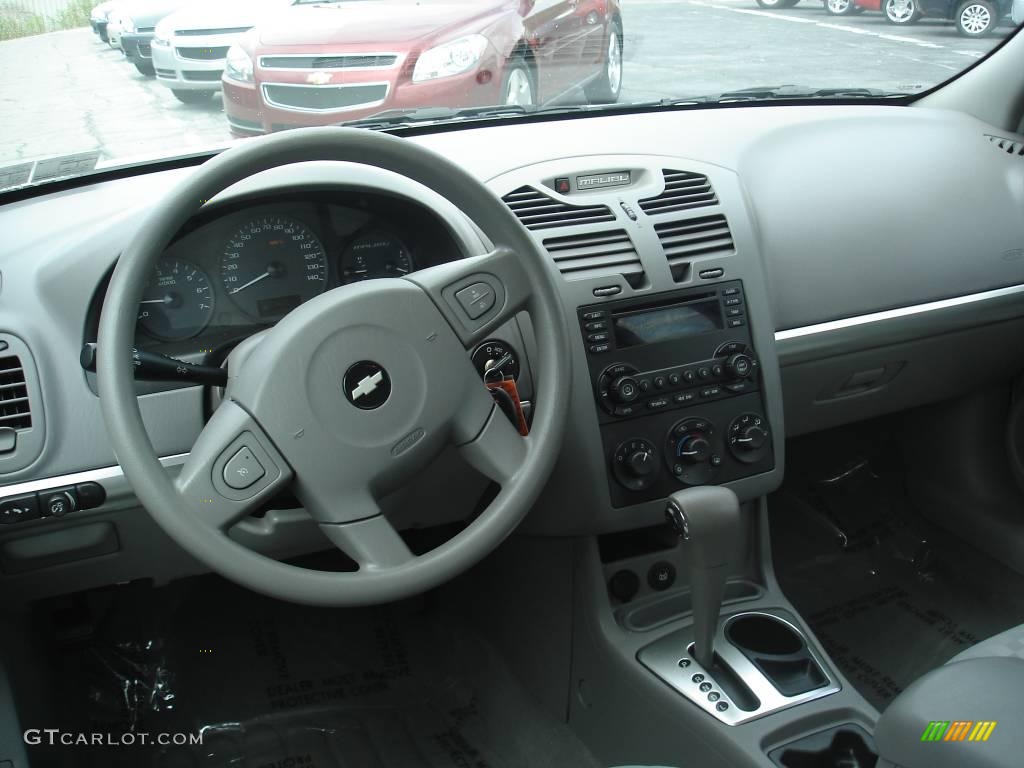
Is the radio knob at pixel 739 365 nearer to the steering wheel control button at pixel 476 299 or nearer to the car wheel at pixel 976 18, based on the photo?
the steering wheel control button at pixel 476 299

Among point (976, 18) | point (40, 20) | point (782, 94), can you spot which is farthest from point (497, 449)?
Result: point (976, 18)

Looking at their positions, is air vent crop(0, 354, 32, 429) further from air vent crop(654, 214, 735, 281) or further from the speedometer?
air vent crop(654, 214, 735, 281)

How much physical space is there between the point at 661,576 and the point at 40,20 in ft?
5.21

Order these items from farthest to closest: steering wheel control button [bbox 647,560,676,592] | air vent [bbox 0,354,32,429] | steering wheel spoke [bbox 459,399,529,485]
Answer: steering wheel control button [bbox 647,560,676,592]
air vent [bbox 0,354,32,429]
steering wheel spoke [bbox 459,399,529,485]

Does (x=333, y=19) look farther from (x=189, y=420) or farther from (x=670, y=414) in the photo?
(x=670, y=414)

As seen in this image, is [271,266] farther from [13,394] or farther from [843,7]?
[843,7]

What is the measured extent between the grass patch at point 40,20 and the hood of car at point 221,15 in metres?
0.15

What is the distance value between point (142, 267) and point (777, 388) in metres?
1.29

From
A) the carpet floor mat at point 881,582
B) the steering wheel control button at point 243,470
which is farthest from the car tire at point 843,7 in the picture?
the steering wheel control button at point 243,470

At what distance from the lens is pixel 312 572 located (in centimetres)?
134

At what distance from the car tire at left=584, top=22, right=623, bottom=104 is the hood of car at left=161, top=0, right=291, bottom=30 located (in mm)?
716

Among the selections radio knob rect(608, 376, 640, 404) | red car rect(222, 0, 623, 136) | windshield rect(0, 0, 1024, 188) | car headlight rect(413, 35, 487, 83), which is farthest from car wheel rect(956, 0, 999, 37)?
radio knob rect(608, 376, 640, 404)

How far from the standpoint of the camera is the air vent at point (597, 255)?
1890mm

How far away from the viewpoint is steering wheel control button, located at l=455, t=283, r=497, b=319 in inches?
59.0
